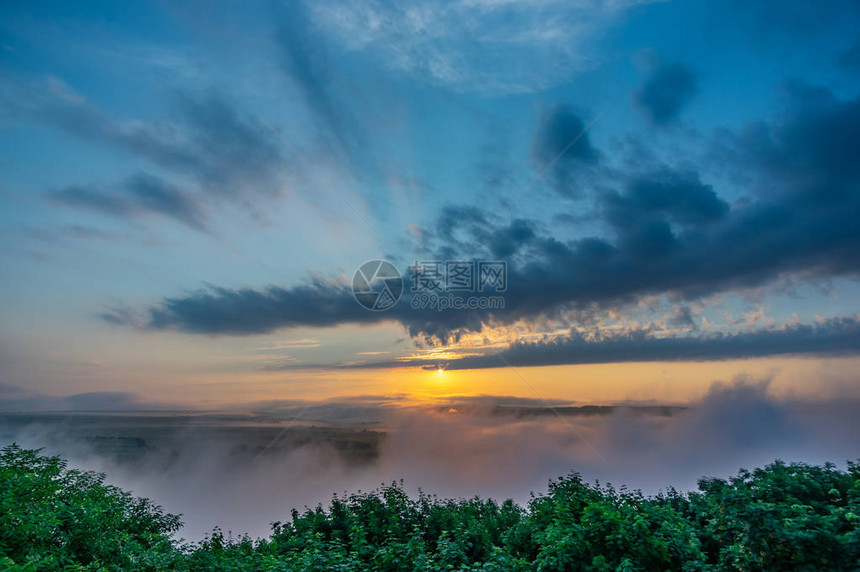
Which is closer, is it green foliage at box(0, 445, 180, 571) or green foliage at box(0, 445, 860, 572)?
green foliage at box(0, 445, 860, 572)

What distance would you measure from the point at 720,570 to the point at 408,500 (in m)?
25.3

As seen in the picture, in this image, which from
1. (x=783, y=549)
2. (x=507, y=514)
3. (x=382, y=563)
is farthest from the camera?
(x=507, y=514)

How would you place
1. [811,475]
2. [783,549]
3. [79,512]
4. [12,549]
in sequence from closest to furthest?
[783,549]
[12,549]
[79,512]
[811,475]

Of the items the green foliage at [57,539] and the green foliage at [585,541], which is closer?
the green foliage at [585,541]

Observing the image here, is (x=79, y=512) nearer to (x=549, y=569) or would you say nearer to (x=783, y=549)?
(x=549, y=569)

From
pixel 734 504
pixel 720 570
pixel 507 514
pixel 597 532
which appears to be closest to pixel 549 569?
pixel 597 532

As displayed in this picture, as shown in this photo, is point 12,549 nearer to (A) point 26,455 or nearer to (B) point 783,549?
(B) point 783,549

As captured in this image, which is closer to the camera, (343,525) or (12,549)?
(12,549)

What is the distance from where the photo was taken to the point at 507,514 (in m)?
38.4

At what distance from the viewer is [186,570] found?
14398 millimetres

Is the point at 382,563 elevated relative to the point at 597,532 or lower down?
lower down

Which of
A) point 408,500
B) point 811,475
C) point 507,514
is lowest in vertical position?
point 507,514

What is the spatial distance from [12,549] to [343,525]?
2167 cm

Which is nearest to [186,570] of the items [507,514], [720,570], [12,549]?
[12,549]
